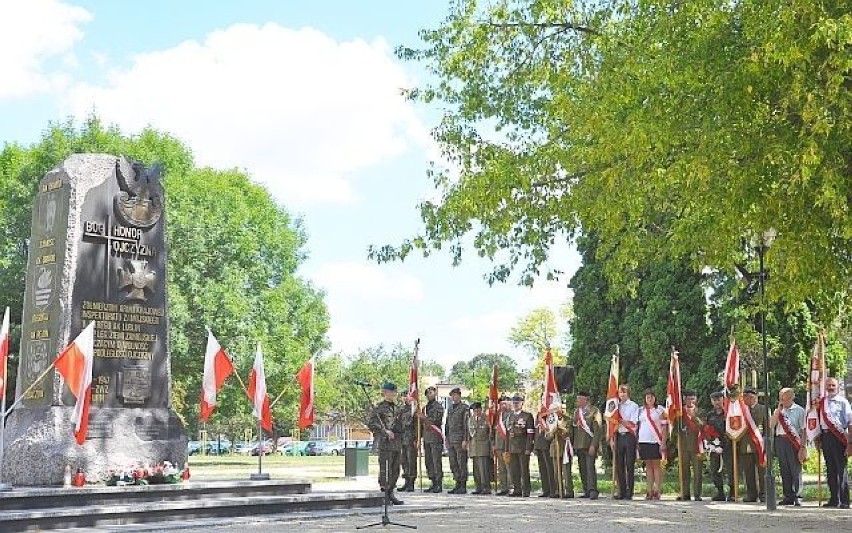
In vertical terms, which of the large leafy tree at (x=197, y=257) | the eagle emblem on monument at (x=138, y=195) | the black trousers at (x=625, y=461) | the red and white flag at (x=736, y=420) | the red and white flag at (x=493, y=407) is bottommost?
the black trousers at (x=625, y=461)

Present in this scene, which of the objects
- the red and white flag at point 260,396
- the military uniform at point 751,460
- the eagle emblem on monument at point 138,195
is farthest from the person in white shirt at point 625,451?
the eagle emblem on monument at point 138,195

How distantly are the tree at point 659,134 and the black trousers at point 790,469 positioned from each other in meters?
2.21

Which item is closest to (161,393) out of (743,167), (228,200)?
(743,167)

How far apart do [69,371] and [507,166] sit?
24.4 ft

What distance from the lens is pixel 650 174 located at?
47.3ft

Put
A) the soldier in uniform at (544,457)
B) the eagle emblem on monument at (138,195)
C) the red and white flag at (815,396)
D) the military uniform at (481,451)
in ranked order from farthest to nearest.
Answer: the military uniform at (481,451) → the soldier in uniform at (544,457) → the red and white flag at (815,396) → the eagle emblem on monument at (138,195)

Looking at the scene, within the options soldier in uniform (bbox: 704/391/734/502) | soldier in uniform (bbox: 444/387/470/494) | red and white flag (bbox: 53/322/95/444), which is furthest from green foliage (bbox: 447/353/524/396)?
red and white flag (bbox: 53/322/95/444)

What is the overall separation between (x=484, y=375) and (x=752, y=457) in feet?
262

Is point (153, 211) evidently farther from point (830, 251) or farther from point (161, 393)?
point (830, 251)

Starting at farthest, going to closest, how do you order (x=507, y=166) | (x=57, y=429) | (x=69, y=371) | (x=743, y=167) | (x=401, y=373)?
(x=401, y=373)
(x=507, y=166)
(x=57, y=429)
(x=69, y=371)
(x=743, y=167)

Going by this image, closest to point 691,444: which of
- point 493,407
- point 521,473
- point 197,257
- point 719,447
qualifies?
point 719,447

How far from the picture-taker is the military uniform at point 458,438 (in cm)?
2070

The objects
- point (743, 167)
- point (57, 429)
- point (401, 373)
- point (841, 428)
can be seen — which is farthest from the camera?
point (401, 373)

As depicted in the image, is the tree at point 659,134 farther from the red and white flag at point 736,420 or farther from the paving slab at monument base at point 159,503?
the paving slab at monument base at point 159,503
